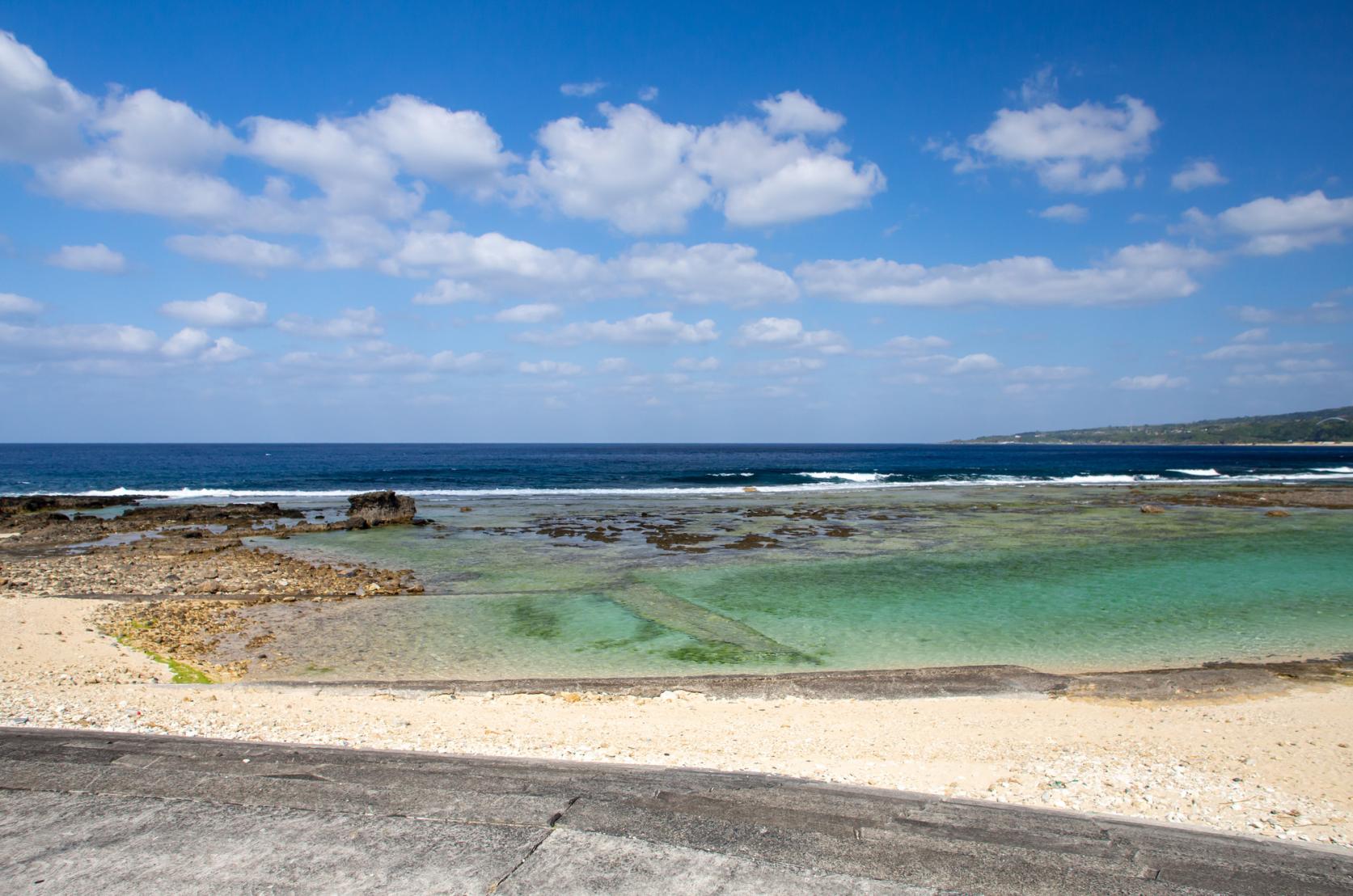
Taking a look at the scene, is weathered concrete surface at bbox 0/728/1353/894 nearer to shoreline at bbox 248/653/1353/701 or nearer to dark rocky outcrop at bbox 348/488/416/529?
shoreline at bbox 248/653/1353/701

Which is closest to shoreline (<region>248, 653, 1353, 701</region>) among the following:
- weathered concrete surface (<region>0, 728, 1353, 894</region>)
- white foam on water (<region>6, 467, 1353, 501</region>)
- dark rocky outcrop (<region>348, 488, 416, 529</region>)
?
weathered concrete surface (<region>0, 728, 1353, 894</region>)

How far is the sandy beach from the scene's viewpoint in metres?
7.24

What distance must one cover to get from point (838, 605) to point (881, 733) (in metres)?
8.78

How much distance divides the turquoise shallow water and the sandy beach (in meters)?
2.34

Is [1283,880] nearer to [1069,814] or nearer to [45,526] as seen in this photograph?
[1069,814]

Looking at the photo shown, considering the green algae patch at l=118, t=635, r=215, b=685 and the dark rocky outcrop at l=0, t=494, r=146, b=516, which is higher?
the dark rocky outcrop at l=0, t=494, r=146, b=516

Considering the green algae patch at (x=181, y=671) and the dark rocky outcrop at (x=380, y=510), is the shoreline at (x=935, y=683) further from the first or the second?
the dark rocky outcrop at (x=380, y=510)

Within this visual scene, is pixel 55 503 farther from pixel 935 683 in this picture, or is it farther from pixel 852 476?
pixel 852 476

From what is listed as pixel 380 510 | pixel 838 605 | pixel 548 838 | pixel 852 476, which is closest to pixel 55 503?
pixel 380 510

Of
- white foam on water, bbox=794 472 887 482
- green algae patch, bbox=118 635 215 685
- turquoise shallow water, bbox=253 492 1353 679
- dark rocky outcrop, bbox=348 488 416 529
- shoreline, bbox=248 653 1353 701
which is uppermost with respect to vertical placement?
dark rocky outcrop, bbox=348 488 416 529

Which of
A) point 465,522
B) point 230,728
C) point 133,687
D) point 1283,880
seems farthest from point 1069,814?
point 465,522

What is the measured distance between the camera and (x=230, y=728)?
8.39m

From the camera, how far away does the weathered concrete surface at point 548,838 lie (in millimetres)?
4664

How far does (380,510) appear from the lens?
3538 centimetres
